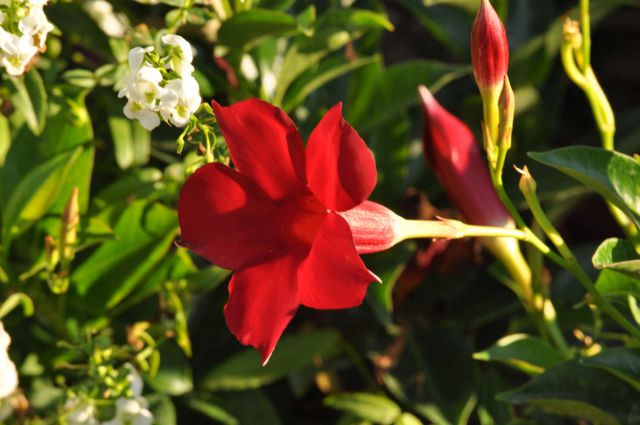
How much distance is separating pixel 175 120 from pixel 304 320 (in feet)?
2.34

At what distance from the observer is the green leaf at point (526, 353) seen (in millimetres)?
1044

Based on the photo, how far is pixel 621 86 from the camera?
211 cm

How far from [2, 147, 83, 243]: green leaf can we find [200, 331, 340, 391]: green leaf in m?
0.34

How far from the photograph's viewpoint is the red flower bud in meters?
0.83

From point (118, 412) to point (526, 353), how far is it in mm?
459

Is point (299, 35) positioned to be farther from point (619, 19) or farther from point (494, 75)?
point (619, 19)

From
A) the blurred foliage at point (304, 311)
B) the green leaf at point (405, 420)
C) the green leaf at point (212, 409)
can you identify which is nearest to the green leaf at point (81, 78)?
the blurred foliage at point (304, 311)

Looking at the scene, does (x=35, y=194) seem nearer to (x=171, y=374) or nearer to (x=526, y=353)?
(x=171, y=374)

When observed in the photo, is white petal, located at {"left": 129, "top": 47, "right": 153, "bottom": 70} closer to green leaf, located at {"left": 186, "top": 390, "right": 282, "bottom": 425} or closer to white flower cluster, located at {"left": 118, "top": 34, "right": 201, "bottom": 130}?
white flower cluster, located at {"left": 118, "top": 34, "right": 201, "bottom": 130}

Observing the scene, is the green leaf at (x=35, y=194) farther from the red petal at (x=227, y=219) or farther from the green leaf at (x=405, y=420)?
the green leaf at (x=405, y=420)

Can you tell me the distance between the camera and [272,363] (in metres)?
1.33

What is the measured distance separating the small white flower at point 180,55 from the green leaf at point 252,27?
251 mm

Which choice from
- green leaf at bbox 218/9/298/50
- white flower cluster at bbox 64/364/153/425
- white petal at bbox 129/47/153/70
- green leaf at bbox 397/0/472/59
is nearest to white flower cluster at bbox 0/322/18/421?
white flower cluster at bbox 64/364/153/425

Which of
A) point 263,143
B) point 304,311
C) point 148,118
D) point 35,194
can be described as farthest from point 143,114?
point 304,311
